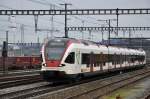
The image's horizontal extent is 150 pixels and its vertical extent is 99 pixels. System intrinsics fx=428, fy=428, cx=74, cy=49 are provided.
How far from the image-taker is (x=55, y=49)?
87.6ft

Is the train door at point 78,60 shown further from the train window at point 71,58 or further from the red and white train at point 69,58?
the train window at point 71,58

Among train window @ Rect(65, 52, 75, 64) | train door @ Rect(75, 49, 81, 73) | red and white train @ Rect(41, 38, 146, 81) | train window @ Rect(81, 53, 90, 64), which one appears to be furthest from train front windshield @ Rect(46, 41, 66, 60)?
train window @ Rect(81, 53, 90, 64)

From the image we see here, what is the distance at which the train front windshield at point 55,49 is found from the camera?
26.4 meters

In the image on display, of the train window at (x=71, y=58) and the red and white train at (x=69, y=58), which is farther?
the train window at (x=71, y=58)

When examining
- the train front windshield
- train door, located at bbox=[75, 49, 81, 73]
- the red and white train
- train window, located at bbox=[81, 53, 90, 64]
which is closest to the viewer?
the red and white train

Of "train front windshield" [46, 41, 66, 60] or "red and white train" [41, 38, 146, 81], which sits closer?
"red and white train" [41, 38, 146, 81]

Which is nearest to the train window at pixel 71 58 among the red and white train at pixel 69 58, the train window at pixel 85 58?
the red and white train at pixel 69 58

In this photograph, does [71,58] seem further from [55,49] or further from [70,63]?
[55,49]

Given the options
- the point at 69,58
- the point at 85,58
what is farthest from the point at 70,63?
the point at 85,58

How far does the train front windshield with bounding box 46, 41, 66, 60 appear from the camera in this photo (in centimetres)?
2636

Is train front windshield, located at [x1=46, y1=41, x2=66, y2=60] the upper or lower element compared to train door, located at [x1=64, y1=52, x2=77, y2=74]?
upper

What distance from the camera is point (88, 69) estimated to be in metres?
31.2

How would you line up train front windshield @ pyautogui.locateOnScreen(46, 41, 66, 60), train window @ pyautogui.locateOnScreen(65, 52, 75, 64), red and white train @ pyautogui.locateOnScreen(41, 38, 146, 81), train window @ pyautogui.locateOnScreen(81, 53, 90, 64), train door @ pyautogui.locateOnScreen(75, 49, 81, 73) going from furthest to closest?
train window @ pyautogui.locateOnScreen(81, 53, 90, 64), train door @ pyautogui.locateOnScreen(75, 49, 81, 73), train window @ pyautogui.locateOnScreen(65, 52, 75, 64), train front windshield @ pyautogui.locateOnScreen(46, 41, 66, 60), red and white train @ pyautogui.locateOnScreen(41, 38, 146, 81)

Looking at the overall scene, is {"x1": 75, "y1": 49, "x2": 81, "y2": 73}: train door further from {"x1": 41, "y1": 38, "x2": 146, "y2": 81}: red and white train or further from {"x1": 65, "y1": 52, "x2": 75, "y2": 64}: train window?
{"x1": 65, "y1": 52, "x2": 75, "y2": 64}: train window
